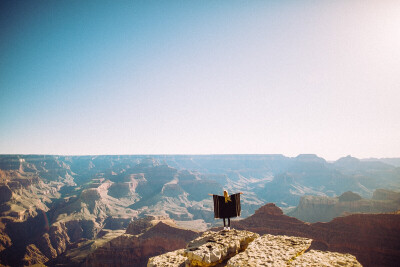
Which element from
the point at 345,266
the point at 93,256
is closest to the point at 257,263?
the point at 345,266

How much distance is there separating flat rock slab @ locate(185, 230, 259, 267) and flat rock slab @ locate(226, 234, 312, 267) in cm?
79

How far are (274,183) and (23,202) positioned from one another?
17070cm

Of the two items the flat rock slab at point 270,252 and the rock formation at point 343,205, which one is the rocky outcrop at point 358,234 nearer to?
the rock formation at point 343,205

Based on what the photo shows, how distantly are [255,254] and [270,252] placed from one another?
2.04 feet

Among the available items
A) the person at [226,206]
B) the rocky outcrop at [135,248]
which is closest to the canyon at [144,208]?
the rocky outcrop at [135,248]

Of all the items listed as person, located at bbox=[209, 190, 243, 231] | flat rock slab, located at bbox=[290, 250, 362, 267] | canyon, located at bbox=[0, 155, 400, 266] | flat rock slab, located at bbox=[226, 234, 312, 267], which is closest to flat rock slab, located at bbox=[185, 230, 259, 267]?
Answer: flat rock slab, located at bbox=[226, 234, 312, 267]

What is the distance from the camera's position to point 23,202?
94562 mm

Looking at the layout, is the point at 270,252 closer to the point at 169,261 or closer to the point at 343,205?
the point at 169,261

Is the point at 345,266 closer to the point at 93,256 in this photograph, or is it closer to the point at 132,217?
the point at 93,256

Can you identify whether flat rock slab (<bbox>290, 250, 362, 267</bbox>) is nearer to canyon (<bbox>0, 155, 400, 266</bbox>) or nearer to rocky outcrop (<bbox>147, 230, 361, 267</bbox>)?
rocky outcrop (<bbox>147, 230, 361, 267</bbox>)

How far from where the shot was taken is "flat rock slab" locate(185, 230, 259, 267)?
699 centimetres

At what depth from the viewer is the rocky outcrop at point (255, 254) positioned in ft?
20.8

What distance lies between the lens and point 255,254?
6.84 meters

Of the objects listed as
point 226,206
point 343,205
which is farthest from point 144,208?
point 226,206
